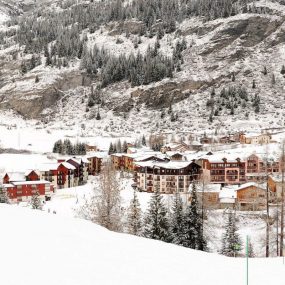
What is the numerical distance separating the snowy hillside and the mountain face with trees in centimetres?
11901

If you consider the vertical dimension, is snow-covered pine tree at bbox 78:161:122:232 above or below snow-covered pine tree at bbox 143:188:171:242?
above

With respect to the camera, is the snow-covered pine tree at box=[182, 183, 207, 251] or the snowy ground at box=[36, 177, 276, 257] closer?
the snow-covered pine tree at box=[182, 183, 207, 251]

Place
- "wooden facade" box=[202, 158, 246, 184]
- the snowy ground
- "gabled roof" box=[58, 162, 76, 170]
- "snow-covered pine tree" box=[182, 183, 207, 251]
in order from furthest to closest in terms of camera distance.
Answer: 1. "gabled roof" box=[58, 162, 76, 170]
2. "wooden facade" box=[202, 158, 246, 184]
3. the snowy ground
4. "snow-covered pine tree" box=[182, 183, 207, 251]

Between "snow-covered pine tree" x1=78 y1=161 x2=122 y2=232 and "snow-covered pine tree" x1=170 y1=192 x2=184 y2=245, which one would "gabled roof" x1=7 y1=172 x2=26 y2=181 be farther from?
"snow-covered pine tree" x1=78 y1=161 x2=122 y2=232

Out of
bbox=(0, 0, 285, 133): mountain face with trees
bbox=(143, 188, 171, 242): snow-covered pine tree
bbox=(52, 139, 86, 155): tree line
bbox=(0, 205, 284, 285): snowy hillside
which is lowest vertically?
bbox=(143, 188, 171, 242): snow-covered pine tree

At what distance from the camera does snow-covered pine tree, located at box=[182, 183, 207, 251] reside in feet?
109

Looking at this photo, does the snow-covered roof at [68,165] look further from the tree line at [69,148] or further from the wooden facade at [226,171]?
the wooden facade at [226,171]

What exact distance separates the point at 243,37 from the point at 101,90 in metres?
66.6

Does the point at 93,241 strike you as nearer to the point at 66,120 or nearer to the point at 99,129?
the point at 99,129

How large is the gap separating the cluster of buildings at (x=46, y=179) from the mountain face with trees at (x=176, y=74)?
6112cm

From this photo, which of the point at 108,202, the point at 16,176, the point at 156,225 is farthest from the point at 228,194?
the point at 16,176

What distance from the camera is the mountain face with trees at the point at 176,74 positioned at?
146 metres

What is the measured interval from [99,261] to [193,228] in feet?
75.7

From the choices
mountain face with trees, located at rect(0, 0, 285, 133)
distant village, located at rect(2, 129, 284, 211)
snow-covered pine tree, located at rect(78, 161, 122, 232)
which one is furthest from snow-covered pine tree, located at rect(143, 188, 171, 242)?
mountain face with trees, located at rect(0, 0, 285, 133)
